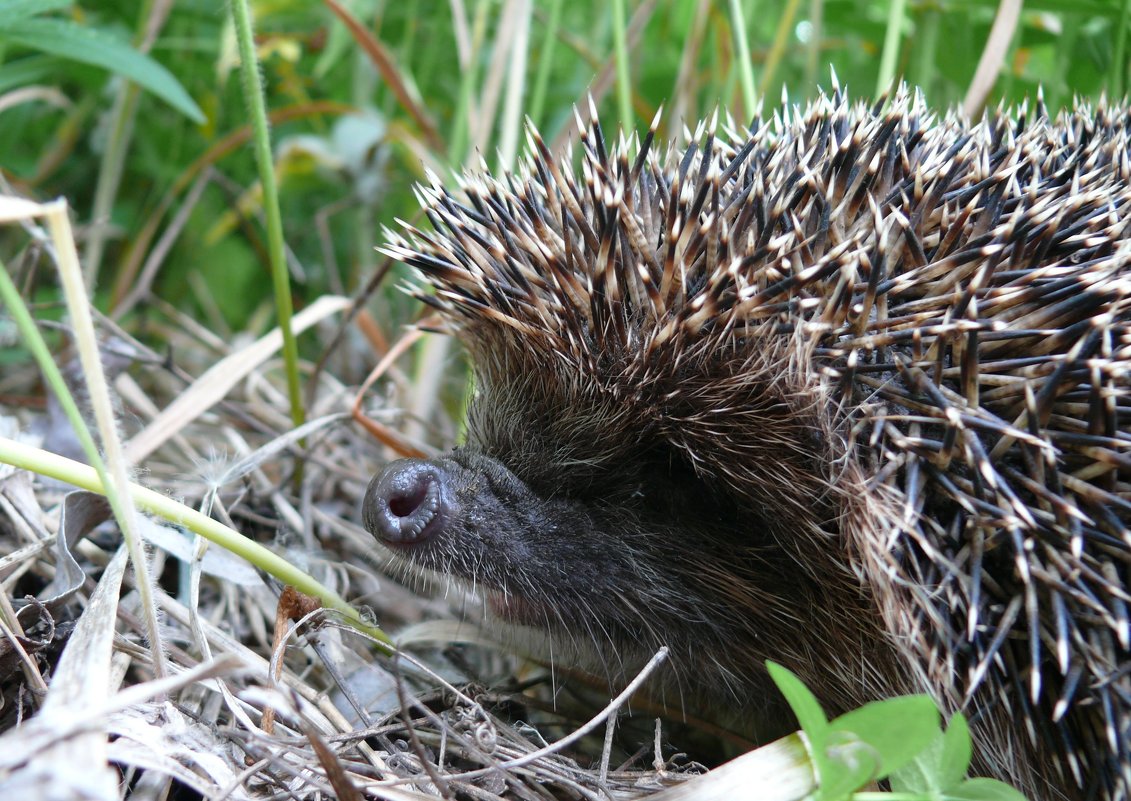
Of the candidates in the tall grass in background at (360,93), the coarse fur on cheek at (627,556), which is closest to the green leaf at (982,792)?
the coarse fur on cheek at (627,556)

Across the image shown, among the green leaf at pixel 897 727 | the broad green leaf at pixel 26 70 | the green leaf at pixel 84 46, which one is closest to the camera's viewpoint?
the green leaf at pixel 897 727

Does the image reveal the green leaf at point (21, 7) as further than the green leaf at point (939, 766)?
Yes

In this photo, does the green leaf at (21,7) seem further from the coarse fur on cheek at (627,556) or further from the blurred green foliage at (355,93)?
the coarse fur on cheek at (627,556)

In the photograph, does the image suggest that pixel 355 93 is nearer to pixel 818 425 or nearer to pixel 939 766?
pixel 818 425

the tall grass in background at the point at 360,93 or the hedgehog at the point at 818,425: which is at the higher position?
the tall grass in background at the point at 360,93

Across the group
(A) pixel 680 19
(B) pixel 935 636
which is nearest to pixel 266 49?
(A) pixel 680 19
